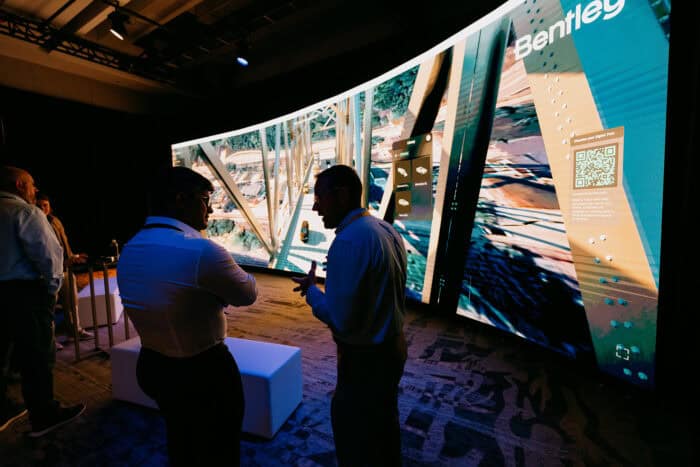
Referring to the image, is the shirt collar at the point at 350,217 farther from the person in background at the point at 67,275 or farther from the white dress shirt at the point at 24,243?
the person in background at the point at 67,275

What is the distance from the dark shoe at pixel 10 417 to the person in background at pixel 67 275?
71cm

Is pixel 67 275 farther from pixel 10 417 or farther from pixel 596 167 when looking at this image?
pixel 596 167

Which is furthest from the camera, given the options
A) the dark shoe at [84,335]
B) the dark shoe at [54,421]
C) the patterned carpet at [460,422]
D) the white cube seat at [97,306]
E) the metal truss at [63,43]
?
the metal truss at [63,43]

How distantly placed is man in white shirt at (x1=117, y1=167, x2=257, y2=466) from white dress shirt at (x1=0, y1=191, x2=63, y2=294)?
1.21m

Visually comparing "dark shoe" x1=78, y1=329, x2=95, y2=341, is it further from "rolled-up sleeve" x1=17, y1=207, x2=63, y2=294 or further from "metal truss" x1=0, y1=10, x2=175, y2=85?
"metal truss" x1=0, y1=10, x2=175, y2=85

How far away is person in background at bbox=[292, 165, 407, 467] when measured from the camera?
3.54 ft

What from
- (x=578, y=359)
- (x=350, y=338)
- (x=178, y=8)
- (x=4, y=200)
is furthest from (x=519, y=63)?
(x=178, y=8)

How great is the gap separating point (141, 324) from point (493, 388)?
2.21 metres

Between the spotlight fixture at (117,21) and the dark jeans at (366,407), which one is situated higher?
the spotlight fixture at (117,21)

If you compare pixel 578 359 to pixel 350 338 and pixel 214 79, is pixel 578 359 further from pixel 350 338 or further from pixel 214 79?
pixel 214 79

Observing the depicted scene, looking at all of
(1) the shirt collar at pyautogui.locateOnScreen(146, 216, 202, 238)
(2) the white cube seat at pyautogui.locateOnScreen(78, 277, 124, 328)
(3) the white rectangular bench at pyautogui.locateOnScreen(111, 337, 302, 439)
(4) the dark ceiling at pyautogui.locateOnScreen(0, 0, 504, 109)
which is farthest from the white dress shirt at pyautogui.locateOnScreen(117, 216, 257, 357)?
(4) the dark ceiling at pyautogui.locateOnScreen(0, 0, 504, 109)

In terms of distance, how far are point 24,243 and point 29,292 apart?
274 mm

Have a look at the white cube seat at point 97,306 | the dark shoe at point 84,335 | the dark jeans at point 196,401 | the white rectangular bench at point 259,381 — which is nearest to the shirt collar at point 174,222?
the dark jeans at point 196,401

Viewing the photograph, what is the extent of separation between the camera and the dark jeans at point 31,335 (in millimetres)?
1745
